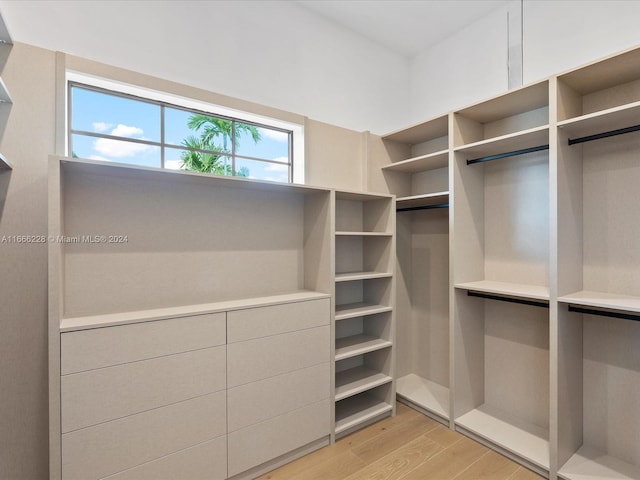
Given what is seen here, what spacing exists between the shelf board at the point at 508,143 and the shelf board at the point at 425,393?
1956mm

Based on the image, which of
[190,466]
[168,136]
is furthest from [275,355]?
[168,136]

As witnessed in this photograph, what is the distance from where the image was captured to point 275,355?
1.96 m

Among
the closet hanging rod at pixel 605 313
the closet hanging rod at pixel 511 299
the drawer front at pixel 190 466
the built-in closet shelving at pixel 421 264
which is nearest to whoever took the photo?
the drawer front at pixel 190 466

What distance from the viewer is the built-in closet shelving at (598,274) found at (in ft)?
6.04

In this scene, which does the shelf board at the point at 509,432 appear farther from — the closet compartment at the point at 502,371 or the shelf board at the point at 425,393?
the shelf board at the point at 425,393

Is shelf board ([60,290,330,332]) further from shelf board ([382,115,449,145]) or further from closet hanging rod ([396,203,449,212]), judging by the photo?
shelf board ([382,115,449,145])

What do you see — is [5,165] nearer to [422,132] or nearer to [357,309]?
[357,309]

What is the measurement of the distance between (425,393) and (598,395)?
3.90ft

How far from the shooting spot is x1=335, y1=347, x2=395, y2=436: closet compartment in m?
2.34

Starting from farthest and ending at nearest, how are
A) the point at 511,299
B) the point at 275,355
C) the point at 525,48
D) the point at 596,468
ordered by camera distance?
the point at 525,48 → the point at 511,299 → the point at 275,355 → the point at 596,468

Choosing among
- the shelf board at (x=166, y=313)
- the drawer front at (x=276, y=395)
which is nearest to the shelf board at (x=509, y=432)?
the drawer front at (x=276, y=395)

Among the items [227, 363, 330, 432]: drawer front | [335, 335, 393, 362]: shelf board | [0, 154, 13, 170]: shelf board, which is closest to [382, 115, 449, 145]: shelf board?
[335, 335, 393, 362]: shelf board

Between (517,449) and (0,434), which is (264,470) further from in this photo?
(517,449)

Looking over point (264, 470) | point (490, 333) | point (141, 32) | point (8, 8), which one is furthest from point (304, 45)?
point (264, 470)
